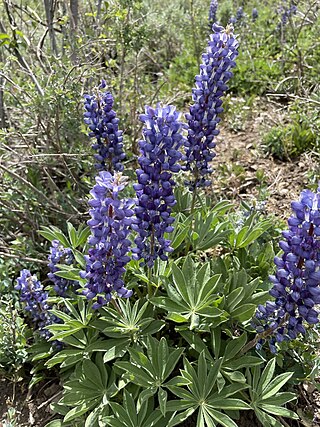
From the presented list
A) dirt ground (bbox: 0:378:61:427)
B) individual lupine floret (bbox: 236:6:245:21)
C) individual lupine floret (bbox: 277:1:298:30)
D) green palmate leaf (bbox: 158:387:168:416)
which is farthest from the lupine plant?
individual lupine floret (bbox: 236:6:245:21)

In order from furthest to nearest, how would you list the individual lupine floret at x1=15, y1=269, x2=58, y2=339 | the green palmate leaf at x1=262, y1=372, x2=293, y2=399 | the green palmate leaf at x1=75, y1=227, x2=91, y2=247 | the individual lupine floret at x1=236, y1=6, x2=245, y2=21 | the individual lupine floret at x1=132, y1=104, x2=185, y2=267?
1. the individual lupine floret at x1=236, y1=6, x2=245, y2=21
2. the green palmate leaf at x1=75, y1=227, x2=91, y2=247
3. the individual lupine floret at x1=15, y1=269, x2=58, y2=339
4. the green palmate leaf at x1=262, y1=372, x2=293, y2=399
5. the individual lupine floret at x1=132, y1=104, x2=185, y2=267

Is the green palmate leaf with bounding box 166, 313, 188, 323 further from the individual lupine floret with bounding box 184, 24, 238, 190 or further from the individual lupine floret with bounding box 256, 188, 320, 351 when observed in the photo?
the individual lupine floret with bounding box 184, 24, 238, 190

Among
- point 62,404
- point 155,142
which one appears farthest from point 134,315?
point 155,142

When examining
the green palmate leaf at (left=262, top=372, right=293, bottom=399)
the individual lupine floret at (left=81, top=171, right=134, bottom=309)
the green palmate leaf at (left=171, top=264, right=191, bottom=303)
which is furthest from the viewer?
the green palmate leaf at (left=171, top=264, right=191, bottom=303)

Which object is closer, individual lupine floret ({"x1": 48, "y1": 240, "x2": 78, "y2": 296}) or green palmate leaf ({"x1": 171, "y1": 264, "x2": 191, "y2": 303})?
green palmate leaf ({"x1": 171, "y1": 264, "x2": 191, "y2": 303})

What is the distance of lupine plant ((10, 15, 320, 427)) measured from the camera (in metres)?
2.34

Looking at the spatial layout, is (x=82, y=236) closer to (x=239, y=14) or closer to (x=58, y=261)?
(x=58, y=261)

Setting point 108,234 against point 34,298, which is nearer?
point 108,234

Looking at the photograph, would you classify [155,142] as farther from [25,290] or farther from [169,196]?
[25,290]

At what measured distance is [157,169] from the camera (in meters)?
2.51

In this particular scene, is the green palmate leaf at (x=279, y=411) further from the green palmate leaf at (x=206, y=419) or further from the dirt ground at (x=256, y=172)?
the dirt ground at (x=256, y=172)

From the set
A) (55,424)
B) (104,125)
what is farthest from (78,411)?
(104,125)

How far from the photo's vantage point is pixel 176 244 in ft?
10.4

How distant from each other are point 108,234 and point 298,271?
89cm
